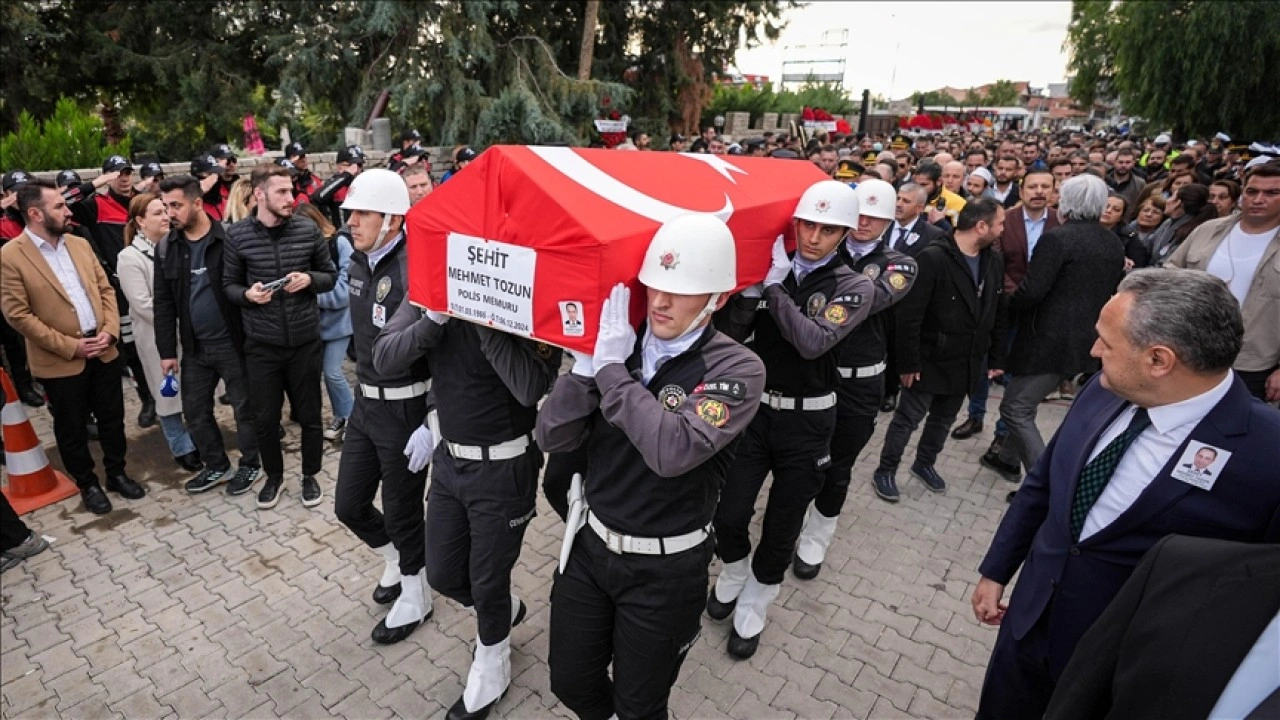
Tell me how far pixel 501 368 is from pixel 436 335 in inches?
13.3

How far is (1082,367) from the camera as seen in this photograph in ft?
15.0

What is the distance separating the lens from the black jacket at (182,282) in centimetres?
441

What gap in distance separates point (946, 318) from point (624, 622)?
331cm

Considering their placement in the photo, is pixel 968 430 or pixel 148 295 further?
pixel 968 430

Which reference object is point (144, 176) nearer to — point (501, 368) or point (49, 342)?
point (49, 342)

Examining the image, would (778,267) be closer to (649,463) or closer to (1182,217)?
(649,463)

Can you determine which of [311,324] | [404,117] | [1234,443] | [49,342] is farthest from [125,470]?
[404,117]

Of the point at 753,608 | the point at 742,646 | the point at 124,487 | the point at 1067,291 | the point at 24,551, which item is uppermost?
the point at 1067,291

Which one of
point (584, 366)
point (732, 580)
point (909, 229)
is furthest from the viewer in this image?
point (909, 229)

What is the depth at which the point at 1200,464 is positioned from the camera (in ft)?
6.02

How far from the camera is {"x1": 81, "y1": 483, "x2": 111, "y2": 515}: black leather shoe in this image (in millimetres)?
4547

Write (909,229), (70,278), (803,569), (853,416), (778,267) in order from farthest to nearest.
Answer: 1. (909,229)
2. (70,278)
3. (803,569)
4. (853,416)
5. (778,267)

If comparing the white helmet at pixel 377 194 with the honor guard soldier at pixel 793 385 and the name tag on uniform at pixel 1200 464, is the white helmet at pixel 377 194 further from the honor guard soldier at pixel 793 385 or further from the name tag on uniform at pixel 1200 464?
the name tag on uniform at pixel 1200 464

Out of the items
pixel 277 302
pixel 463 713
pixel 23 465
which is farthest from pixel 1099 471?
pixel 23 465
